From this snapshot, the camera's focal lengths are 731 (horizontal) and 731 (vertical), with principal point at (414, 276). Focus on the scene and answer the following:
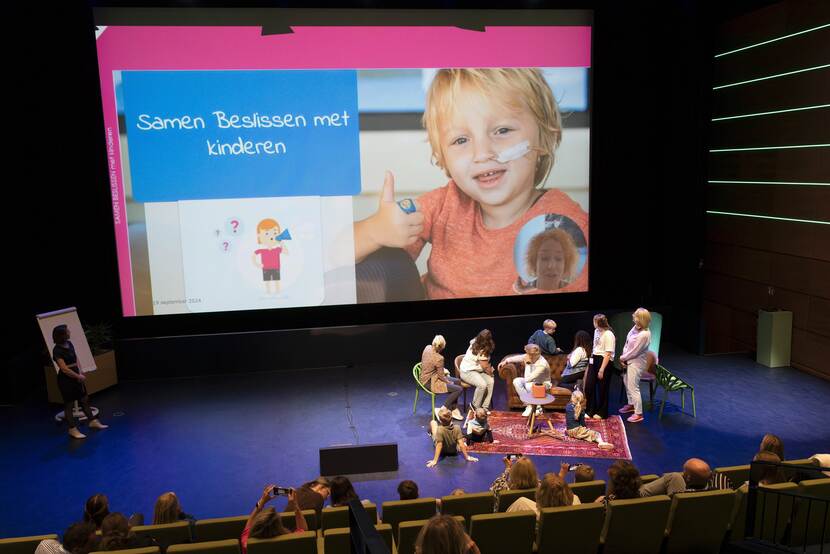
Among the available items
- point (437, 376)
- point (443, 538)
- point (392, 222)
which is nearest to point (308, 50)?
point (392, 222)

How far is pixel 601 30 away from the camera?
401 inches

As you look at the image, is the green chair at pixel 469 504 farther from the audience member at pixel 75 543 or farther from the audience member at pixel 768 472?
the audience member at pixel 75 543

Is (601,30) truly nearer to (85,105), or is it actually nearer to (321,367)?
(321,367)

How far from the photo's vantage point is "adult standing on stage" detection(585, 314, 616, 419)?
7.81 meters

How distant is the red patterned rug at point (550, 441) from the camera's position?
7.10 metres

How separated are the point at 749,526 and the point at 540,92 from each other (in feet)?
22.4

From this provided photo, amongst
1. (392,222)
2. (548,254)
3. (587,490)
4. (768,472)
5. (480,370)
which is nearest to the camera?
(768,472)

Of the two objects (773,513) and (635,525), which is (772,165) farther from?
(635,525)

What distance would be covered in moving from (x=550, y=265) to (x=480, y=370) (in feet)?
9.79

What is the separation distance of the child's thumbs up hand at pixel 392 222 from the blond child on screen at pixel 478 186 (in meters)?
0.01

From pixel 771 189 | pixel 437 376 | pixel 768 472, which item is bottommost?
pixel 437 376

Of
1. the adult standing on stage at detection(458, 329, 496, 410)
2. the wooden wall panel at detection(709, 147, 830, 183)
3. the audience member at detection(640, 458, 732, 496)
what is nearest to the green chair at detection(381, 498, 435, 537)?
the audience member at detection(640, 458, 732, 496)

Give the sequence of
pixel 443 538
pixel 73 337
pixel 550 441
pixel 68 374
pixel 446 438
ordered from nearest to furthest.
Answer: pixel 443 538
pixel 446 438
pixel 550 441
pixel 68 374
pixel 73 337

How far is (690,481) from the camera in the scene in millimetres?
4672
